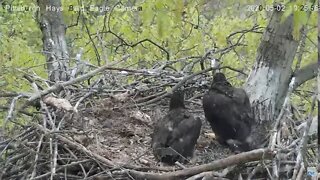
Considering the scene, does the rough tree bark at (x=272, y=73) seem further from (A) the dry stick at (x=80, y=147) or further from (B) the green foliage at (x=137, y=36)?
(B) the green foliage at (x=137, y=36)

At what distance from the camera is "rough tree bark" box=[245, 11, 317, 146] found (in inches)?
181

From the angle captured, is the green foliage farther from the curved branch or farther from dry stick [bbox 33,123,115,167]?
dry stick [bbox 33,123,115,167]

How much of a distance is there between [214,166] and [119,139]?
4.57 feet

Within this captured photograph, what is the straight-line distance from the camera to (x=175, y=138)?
4.31 metres

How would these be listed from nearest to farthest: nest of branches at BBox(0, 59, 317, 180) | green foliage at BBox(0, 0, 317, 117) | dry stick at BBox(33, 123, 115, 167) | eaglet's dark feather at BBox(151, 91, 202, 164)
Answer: nest of branches at BBox(0, 59, 317, 180) → dry stick at BBox(33, 123, 115, 167) → eaglet's dark feather at BBox(151, 91, 202, 164) → green foliage at BBox(0, 0, 317, 117)

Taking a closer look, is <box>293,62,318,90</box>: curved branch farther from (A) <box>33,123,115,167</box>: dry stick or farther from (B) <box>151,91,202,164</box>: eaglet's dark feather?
(A) <box>33,123,115,167</box>: dry stick

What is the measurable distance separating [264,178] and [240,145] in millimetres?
695

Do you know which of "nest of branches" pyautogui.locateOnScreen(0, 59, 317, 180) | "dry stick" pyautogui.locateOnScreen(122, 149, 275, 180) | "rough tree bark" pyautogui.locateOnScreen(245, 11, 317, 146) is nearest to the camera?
"dry stick" pyautogui.locateOnScreen(122, 149, 275, 180)

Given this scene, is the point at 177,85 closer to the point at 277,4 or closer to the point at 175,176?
the point at 277,4

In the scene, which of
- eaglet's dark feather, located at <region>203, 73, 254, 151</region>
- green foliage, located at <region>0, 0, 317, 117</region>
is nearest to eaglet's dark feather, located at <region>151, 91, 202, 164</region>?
eaglet's dark feather, located at <region>203, 73, 254, 151</region>

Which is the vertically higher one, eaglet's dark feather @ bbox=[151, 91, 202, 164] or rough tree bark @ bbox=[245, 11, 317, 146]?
rough tree bark @ bbox=[245, 11, 317, 146]

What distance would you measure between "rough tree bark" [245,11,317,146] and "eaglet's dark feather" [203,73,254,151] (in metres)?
0.14

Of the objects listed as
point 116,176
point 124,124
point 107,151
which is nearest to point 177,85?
point 124,124

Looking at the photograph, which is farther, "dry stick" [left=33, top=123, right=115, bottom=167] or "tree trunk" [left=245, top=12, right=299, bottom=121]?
"tree trunk" [left=245, top=12, right=299, bottom=121]
